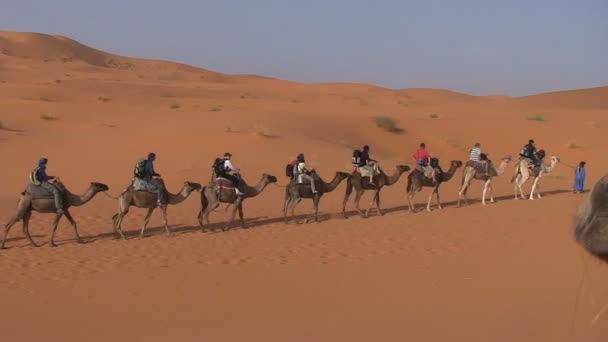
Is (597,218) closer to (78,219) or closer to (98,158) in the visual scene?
(78,219)

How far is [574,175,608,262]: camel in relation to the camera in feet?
6.01

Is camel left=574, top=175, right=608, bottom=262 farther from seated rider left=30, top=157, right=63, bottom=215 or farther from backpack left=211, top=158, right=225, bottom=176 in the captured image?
backpack left=211, top=158, right=225, bottom=176

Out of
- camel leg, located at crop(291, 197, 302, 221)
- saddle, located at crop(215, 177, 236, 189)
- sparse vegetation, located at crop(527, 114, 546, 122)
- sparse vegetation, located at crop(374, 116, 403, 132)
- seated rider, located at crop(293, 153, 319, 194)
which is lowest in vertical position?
camel leg, located at crop(291, 197, 302, 221)

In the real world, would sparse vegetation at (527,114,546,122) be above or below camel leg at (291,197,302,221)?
above

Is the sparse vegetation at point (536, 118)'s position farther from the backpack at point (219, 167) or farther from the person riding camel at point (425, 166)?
the backpack at point (219, 167)

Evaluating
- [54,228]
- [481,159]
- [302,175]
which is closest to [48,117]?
[302,175]

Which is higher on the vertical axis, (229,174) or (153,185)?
(229,174)

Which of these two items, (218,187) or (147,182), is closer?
(147,182)

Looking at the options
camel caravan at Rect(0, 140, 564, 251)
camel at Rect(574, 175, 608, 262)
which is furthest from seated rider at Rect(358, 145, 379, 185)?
camel at Rect(574, 175, 608, 262)

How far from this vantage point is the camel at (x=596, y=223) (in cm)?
183

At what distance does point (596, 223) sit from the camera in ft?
6.09

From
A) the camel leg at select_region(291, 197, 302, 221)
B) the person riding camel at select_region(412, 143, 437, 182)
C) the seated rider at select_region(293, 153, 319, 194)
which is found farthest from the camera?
the person riding camel at select_region(412, 143, 437, 182)

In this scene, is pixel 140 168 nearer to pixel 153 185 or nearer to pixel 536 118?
pixel 153 185

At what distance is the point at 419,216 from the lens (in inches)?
622
